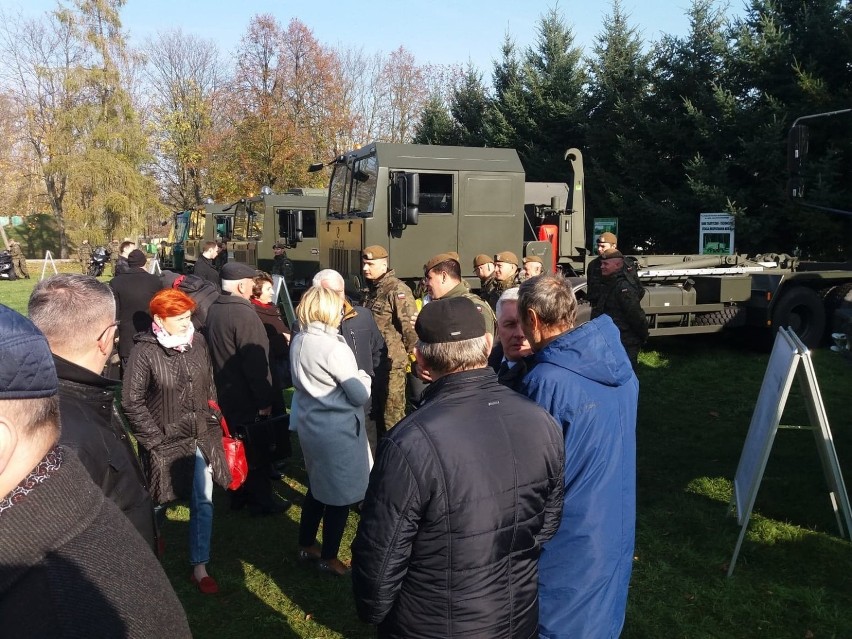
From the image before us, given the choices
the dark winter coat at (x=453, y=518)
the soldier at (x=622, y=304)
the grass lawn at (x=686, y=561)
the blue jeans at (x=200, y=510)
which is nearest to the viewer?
the dark winter coat at (x=453, y=518)

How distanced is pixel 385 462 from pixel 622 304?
5.10 m

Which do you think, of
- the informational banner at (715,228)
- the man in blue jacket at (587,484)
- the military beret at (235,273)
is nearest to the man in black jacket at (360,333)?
the military beret at (235,273)

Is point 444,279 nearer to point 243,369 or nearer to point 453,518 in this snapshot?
point 243,369

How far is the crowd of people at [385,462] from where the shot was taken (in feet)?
3.82

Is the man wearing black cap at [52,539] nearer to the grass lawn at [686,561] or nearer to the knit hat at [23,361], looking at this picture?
the knit hat at [23,361]

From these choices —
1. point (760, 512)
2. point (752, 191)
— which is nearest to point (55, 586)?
point (760, 512)

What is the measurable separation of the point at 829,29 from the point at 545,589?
1614 centimetres

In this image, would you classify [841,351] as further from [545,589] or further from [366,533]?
[366,533]

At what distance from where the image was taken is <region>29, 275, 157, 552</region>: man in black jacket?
7.14ft

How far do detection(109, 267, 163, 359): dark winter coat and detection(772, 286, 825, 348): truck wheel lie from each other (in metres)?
8.75

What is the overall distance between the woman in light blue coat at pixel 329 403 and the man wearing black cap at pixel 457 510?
1716 mm

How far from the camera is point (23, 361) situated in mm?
1161

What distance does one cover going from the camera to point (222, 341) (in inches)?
192

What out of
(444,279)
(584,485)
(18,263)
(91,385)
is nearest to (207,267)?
(444,279)
